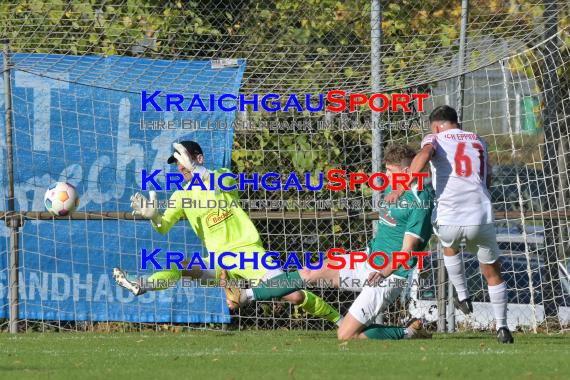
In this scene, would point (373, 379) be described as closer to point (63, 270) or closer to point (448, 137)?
point (448, 137)

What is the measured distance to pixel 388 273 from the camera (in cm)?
944

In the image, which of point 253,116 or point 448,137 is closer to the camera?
point 448,137

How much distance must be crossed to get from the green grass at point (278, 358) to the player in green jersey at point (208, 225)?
0.52 metres

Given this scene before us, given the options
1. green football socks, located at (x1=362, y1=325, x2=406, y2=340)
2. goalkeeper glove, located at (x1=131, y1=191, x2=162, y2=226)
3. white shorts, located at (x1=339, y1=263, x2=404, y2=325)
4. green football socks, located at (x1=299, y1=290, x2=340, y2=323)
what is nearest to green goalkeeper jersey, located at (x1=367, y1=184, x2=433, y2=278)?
white shorts, located at (x1=339, y1=263, x2=404, y2=325)

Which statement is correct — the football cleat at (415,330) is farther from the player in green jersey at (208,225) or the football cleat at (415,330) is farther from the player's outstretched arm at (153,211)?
the player's outstretched arm at (153,211)

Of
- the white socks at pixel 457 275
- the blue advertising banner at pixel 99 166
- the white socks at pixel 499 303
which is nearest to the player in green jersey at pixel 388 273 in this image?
the white socks at pixel 457 275

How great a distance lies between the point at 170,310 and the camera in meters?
12.1

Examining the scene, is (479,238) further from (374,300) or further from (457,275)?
(374,300)

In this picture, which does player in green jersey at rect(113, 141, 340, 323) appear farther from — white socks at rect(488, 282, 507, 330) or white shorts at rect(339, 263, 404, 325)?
white socks at rect(488, 282, 507, 330)

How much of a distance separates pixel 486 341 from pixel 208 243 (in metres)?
2.65

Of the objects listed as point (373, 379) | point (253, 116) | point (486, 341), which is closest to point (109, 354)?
point (373, 379)

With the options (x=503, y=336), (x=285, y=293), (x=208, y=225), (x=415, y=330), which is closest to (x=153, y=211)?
(x=208, y=225)

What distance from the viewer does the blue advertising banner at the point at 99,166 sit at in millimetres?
11969

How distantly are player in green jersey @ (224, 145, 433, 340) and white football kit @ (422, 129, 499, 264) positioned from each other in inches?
7.4
